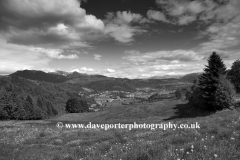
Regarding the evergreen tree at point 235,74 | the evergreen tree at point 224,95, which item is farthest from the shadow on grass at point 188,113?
the evergreen tree at point 235,74

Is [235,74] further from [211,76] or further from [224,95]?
[224,95]

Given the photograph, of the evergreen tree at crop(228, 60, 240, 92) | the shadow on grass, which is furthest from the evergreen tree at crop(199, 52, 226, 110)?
the evergreen tree at crop(228, 60, 240, 92)

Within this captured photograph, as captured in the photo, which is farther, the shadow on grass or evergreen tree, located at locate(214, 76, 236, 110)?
the shadow on grass

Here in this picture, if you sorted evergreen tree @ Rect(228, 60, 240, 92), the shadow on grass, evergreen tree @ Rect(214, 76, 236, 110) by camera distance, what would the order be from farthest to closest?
1. evergreen tree @ Rect(228, 60, 240, 92)
2. the shadow on grass
3. evergreen tree @ Rect(214, 76, 236, 110)

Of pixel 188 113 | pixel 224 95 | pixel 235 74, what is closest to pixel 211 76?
pixel 224 95

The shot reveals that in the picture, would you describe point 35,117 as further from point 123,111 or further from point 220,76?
point 220,76

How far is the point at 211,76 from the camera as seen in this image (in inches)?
1784

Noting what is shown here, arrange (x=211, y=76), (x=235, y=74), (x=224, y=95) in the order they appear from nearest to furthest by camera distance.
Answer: (x=224, y=95), (x=211, y=76), (x=235, y=74)

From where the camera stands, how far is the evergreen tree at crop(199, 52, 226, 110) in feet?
149

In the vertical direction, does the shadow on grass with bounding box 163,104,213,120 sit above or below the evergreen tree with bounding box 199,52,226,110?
below

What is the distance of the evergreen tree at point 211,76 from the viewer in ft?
149

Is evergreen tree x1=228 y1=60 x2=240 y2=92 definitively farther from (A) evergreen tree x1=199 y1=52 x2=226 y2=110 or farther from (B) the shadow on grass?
(A) evergreen tree x1=199 y1=52 x2=226 y2=110

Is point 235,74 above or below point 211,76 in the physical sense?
above

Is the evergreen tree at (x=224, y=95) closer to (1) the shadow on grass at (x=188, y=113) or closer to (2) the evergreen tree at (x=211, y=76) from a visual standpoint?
(2) the evergreen tree at (x=211, y=76)
